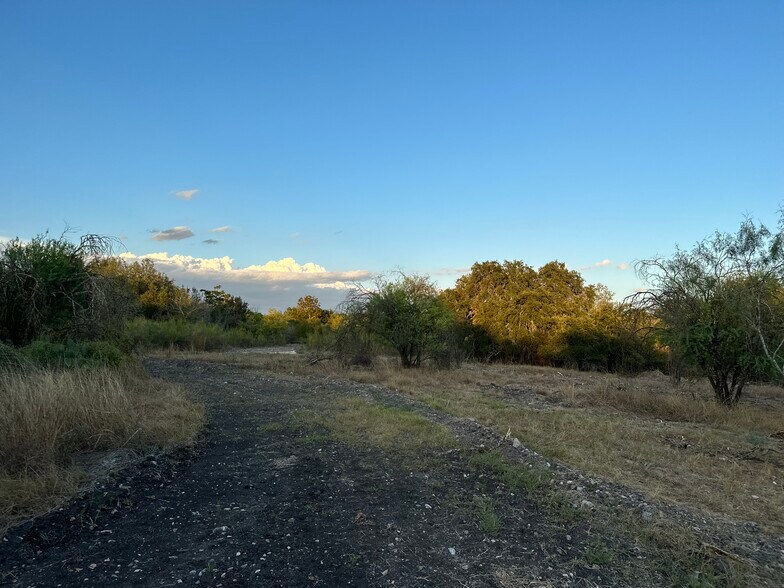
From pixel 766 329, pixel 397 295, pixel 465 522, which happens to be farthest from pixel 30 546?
pixel 397 295

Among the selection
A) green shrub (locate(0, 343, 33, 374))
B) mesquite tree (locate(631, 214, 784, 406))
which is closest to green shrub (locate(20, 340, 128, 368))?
green shrub (locate(0, 343, 33, 374))

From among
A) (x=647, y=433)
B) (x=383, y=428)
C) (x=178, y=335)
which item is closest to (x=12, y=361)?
(x=383, y=428)

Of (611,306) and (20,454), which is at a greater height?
(611,306)

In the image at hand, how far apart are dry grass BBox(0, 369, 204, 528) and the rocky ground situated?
0.37m

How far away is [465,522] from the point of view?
485cm

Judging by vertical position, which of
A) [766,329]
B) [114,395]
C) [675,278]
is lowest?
[114,395]

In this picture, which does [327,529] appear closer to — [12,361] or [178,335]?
[12,361]

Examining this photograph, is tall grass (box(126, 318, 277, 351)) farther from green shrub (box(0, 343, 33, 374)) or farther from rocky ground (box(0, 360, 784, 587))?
rocky ground (box(0, 360, 784, 587))

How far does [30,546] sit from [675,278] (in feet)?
47.9

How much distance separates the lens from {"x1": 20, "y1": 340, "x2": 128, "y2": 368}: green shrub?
406 inches

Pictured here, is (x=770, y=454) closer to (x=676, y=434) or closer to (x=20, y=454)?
(x=676, y=434)

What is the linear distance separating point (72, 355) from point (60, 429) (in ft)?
18.1

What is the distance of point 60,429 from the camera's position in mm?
6238

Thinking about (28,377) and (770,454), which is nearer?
(28,377)
